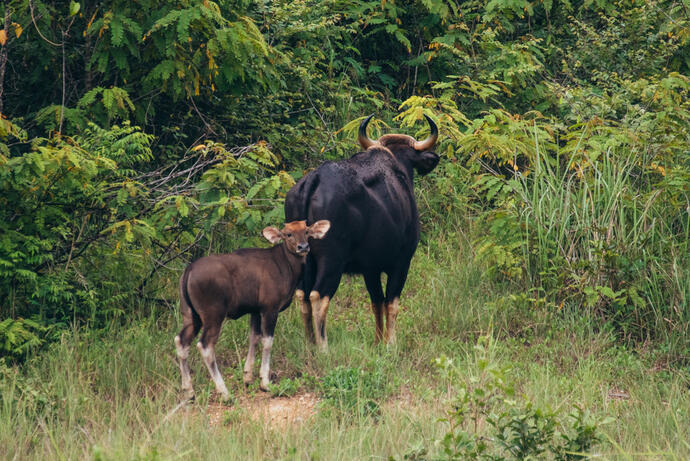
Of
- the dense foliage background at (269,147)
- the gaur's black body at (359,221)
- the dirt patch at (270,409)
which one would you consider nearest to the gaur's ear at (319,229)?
the gaur's black body at (359,221)

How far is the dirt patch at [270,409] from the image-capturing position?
5727 millimetres

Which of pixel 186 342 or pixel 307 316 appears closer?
pixel 186 342

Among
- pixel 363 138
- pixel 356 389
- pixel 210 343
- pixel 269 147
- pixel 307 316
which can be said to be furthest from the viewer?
pixel 269 147

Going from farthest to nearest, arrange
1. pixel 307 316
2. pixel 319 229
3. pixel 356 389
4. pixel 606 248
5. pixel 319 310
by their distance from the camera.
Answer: pixel 606 248 → pixel 307 316 → pixel 319 310 → pixel 319 229 → pixel 356 389

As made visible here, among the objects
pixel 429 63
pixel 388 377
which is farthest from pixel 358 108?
pixel 388 377

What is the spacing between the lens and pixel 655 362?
23.1 ft

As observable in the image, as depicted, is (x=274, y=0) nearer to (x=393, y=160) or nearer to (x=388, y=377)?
(x=393, y=160)

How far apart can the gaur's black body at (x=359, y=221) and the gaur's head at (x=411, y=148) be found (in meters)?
0.06

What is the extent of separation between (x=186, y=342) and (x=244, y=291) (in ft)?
1.83

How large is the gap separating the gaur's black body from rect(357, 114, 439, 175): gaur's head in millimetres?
58

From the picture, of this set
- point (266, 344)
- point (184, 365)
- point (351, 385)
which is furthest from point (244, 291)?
point (351, 385)

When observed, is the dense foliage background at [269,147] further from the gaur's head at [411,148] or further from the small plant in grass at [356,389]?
the small plant in grass at [356,389]

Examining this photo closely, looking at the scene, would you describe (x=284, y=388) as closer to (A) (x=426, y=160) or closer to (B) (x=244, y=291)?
(B) (x=244, y=291)

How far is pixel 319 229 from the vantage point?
639 cm
